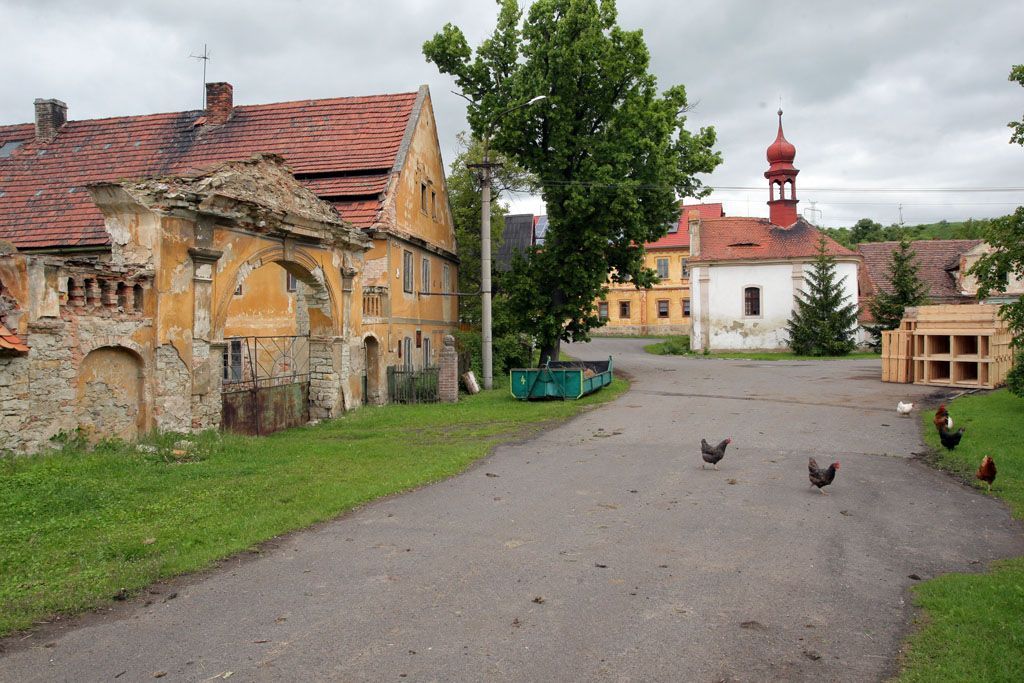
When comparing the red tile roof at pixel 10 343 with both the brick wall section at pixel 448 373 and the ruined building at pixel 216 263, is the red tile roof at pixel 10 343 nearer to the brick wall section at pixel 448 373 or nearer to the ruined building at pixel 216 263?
the ruined building at pixel 216 263

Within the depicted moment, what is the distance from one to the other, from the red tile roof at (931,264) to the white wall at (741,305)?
672cm

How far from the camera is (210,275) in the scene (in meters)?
14.8

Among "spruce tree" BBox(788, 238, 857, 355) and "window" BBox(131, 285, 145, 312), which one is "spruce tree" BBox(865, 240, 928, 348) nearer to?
"spruce tree" BBox(788, 238, 857, 355)

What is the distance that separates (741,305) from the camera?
4459 cm

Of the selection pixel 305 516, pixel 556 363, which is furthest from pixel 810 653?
pixel 556 363

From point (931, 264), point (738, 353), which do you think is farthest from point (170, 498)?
point (931, 264)

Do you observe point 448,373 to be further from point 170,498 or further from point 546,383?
point 170,498

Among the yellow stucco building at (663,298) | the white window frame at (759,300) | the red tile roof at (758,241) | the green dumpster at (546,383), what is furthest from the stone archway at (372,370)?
the yellow stucco building at (663,298)

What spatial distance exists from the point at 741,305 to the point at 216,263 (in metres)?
35.5

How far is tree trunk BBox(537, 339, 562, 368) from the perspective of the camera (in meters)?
29.0

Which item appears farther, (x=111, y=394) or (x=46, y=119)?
(x=46, y=119)

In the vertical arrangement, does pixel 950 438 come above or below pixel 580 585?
above

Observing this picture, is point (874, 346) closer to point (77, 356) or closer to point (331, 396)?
point (331, 396)

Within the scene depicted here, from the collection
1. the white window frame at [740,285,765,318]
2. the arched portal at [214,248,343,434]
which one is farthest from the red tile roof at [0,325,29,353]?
the white window frame at [740,285,765,318]
